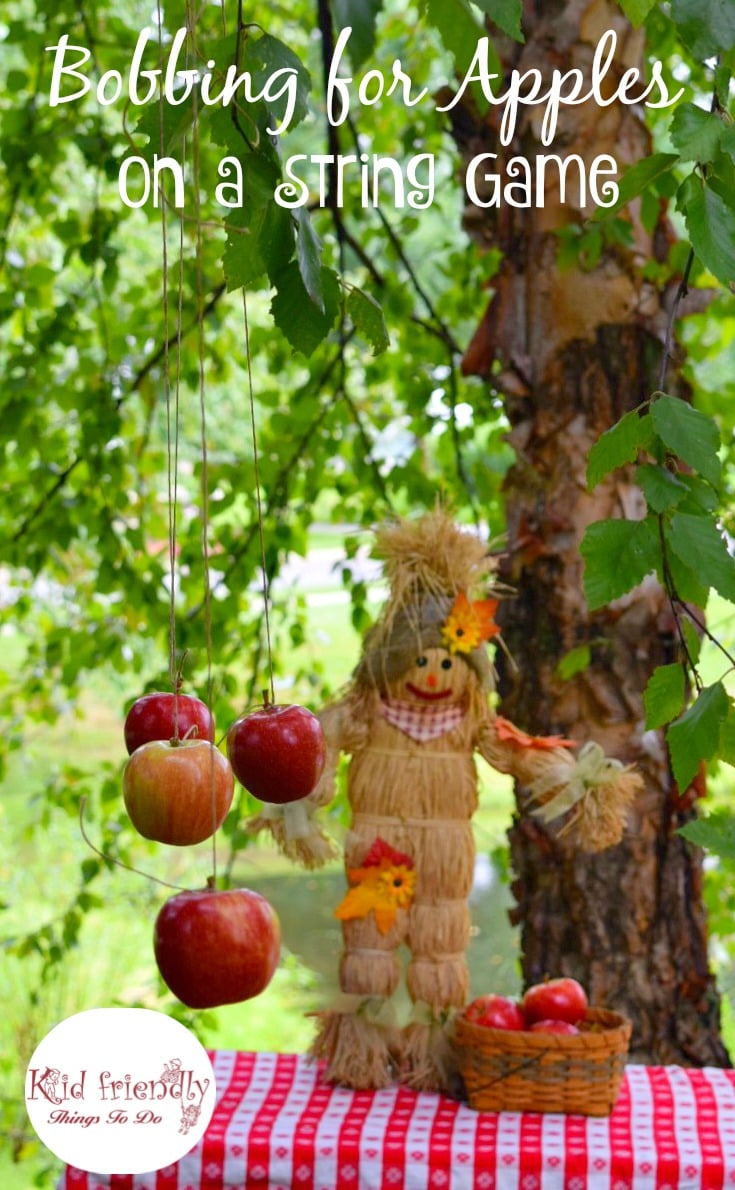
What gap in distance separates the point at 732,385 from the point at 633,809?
72cm

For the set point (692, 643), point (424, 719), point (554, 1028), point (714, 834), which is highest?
point (424, 719)

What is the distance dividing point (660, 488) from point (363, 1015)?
93 centimetres

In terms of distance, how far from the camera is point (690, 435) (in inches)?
31.0

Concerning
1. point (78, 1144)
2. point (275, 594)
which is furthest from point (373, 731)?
point (275, 594)

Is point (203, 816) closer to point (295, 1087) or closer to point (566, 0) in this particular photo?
point (295, 1087)

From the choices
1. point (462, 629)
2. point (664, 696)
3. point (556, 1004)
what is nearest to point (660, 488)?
point (664, 696)

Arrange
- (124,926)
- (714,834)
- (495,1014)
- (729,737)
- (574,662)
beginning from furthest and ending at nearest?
(124,926) < (574,662) < (495,1014) < (714,834) < (729,737)

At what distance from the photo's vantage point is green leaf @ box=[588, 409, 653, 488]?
2.75ft

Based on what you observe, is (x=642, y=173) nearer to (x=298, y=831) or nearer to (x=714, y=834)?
(x=714, y=834)

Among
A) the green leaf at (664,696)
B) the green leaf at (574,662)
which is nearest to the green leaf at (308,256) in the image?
the green leaf at (664,696)

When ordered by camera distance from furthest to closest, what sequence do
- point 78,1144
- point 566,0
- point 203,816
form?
1. point 566,0
2. point 78,1144
3. point 203,816

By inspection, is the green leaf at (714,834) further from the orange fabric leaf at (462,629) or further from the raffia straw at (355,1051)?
the raffia straw at (355,1051)

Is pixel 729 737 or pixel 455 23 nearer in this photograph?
pixel 455 23

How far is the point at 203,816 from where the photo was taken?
2.27ft
